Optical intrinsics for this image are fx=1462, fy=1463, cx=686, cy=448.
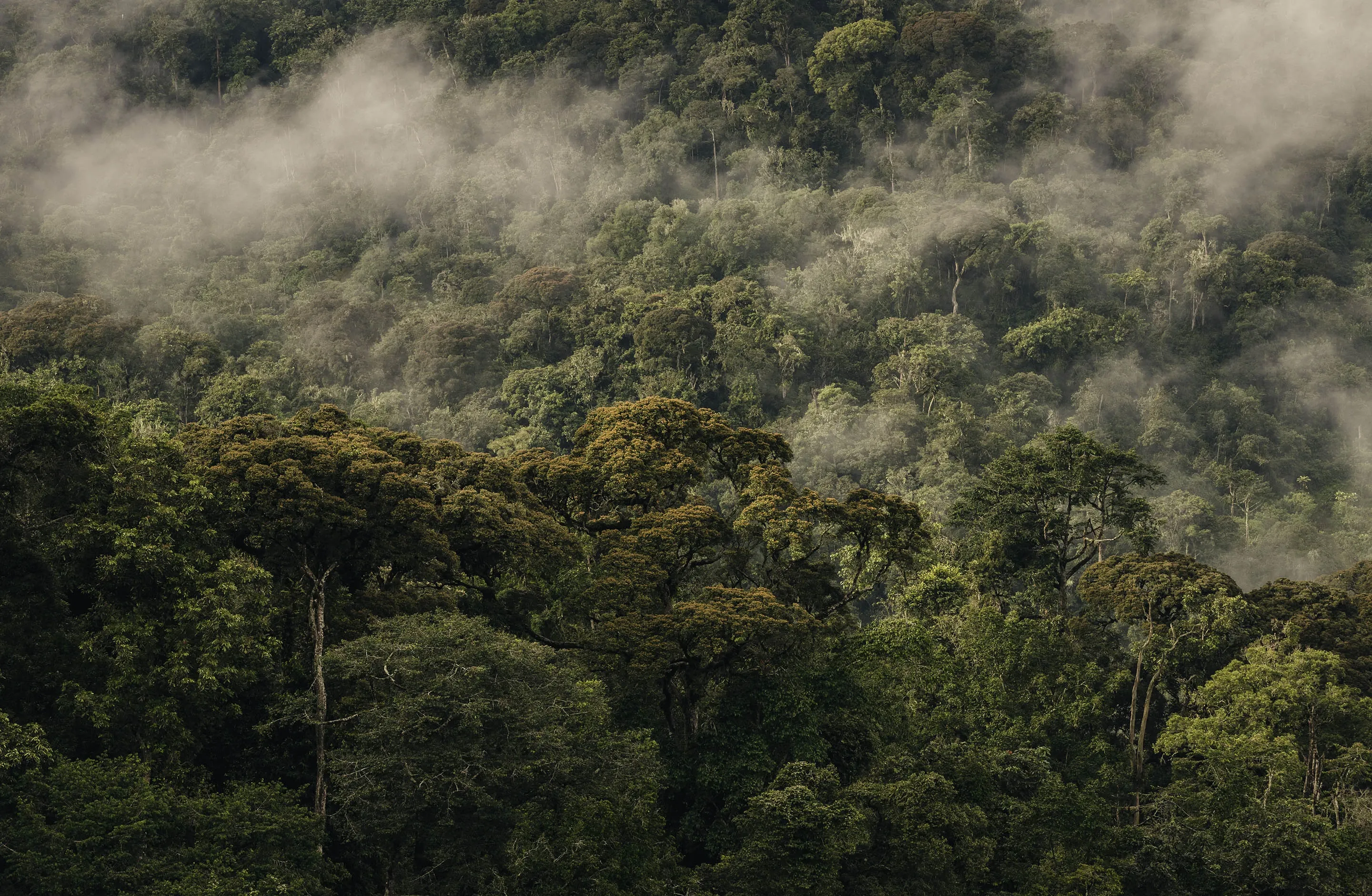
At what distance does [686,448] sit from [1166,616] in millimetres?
12535

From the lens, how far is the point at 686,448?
33000 mm

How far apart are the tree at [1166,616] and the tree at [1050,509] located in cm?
257

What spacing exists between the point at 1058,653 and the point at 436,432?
101 ft

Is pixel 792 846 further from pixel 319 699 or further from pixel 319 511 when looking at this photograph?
pixel 319 511

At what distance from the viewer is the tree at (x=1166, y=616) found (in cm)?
3456

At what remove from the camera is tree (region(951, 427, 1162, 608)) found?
38562 millimetres

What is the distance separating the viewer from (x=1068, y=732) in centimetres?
3522

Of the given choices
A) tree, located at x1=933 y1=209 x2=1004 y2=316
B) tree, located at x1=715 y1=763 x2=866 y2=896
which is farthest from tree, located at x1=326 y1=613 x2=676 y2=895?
tree, located at x1=933 y1=209 x2=1004 y2=316

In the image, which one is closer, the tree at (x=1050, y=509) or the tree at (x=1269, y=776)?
the tree at (x=1269, y=776)

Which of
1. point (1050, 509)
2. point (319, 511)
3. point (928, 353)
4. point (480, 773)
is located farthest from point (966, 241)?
point (480, 773)

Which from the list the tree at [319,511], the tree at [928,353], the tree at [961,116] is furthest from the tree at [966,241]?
the tree at [319,511]

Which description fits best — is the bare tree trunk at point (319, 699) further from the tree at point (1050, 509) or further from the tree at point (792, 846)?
the tree at point (1050, 509)

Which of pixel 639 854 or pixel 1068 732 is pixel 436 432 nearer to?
pixel 1068 732

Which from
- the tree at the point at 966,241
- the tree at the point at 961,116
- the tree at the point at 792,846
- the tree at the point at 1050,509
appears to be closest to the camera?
the tree at the point at 792,846
